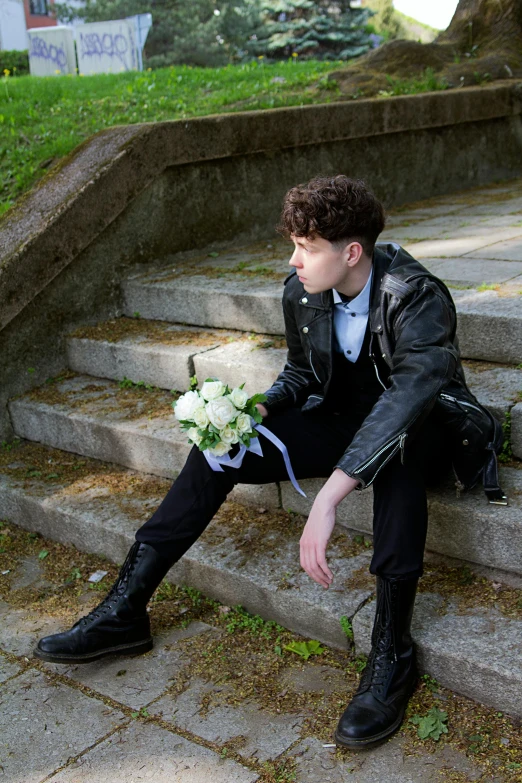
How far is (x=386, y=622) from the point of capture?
2.54 meters

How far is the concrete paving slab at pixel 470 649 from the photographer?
243cm

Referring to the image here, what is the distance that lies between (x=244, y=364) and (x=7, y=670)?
5.53 ft

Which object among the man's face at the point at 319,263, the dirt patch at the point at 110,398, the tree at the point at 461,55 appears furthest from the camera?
the tree at the point at 461,55

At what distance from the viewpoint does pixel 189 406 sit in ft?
8.87

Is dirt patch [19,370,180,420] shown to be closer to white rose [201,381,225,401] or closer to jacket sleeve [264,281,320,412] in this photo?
jacket sleeve [264,281,320,412]

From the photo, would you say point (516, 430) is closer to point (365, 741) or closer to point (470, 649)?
point (470, 649)

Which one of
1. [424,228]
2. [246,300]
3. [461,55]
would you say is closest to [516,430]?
[246,300]

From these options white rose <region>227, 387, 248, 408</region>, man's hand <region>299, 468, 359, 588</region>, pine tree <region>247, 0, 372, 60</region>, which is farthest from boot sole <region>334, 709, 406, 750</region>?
pine tree <region>247, 0, 372, 60</region>

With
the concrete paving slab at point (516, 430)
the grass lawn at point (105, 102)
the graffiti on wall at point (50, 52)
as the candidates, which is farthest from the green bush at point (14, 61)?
the concrete paving slab at point (516, 430)

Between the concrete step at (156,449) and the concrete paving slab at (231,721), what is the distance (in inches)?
32.9

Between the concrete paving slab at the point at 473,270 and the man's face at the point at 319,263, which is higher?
the man's face at the point at 319,263

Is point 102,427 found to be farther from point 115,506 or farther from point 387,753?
point 387,753

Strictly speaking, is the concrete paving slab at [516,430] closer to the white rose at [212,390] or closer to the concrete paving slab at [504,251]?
the white rose at [212,390]

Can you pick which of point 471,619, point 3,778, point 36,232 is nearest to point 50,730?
point 3,778
